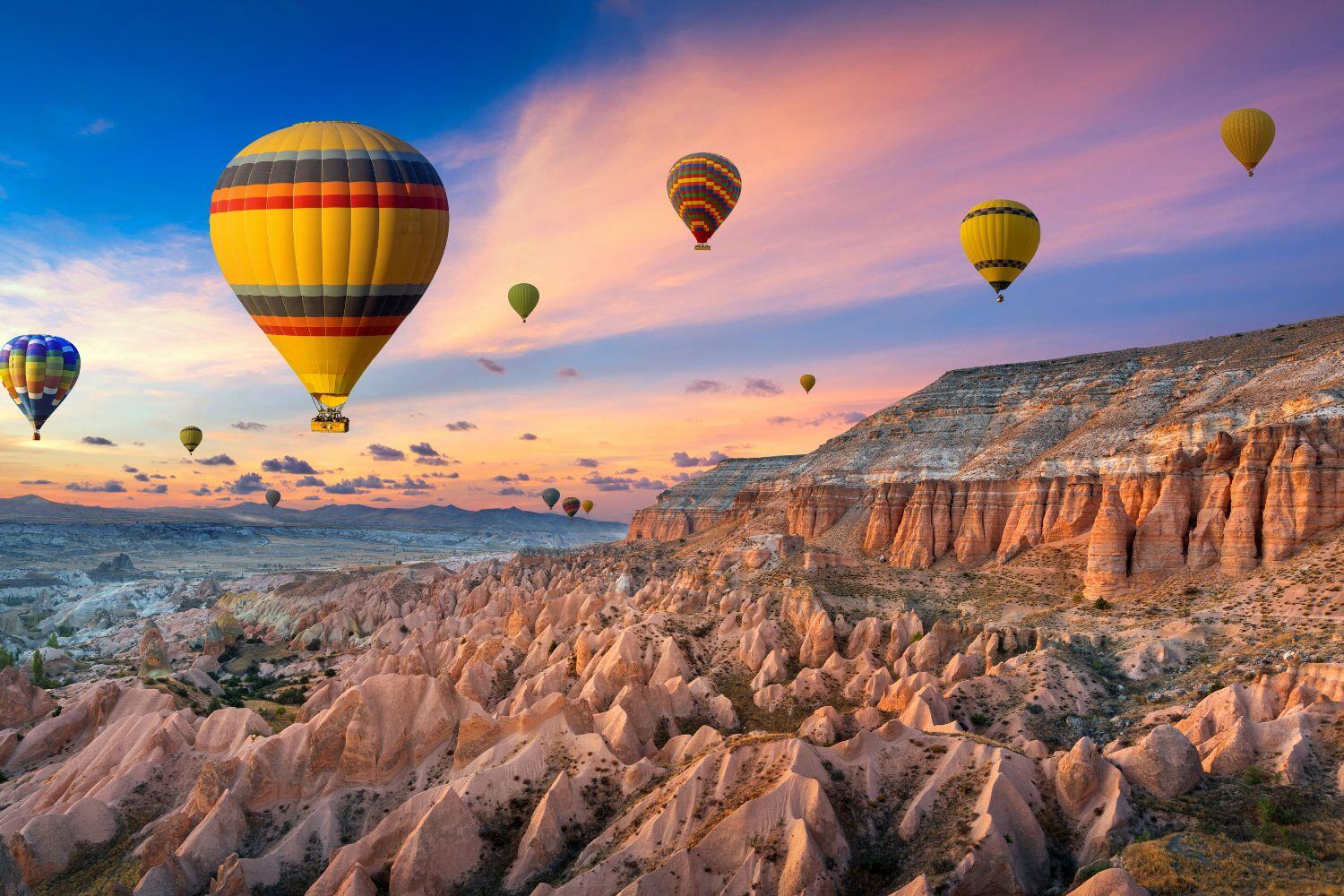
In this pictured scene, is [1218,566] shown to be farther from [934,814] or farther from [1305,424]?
[934,814]

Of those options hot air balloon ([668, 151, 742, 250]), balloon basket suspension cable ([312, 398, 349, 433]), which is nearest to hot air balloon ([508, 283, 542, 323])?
hot air balloon ([668, 151, 742, 250])

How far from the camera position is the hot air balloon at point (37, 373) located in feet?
295

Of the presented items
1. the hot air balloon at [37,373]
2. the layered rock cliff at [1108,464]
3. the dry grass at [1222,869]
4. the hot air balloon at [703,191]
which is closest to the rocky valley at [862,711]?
the dry grass at [1222,869]

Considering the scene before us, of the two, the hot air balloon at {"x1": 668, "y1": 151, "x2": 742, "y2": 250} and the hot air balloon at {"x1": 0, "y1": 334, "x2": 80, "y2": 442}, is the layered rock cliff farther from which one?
the hot air balloon at {"x1": 0, "y1": 334, "x2": 80, "y2": 442}

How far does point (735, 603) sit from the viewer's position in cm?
7850

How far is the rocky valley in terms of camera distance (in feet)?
111

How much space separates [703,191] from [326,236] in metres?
48.0

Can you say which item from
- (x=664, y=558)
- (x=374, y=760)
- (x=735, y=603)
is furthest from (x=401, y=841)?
(x=664, y=558)

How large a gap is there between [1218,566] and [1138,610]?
8.24 m

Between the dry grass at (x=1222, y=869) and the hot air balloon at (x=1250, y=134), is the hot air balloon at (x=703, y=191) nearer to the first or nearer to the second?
the hot air balloon at (x=1250, y=134)

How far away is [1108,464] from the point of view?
284 feet

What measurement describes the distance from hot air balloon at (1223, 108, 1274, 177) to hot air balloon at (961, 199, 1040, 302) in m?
20.0

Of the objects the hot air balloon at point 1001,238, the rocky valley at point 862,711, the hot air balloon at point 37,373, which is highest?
the hot air balloon at point 1001,238

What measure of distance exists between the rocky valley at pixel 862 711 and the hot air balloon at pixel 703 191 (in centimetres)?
3876
